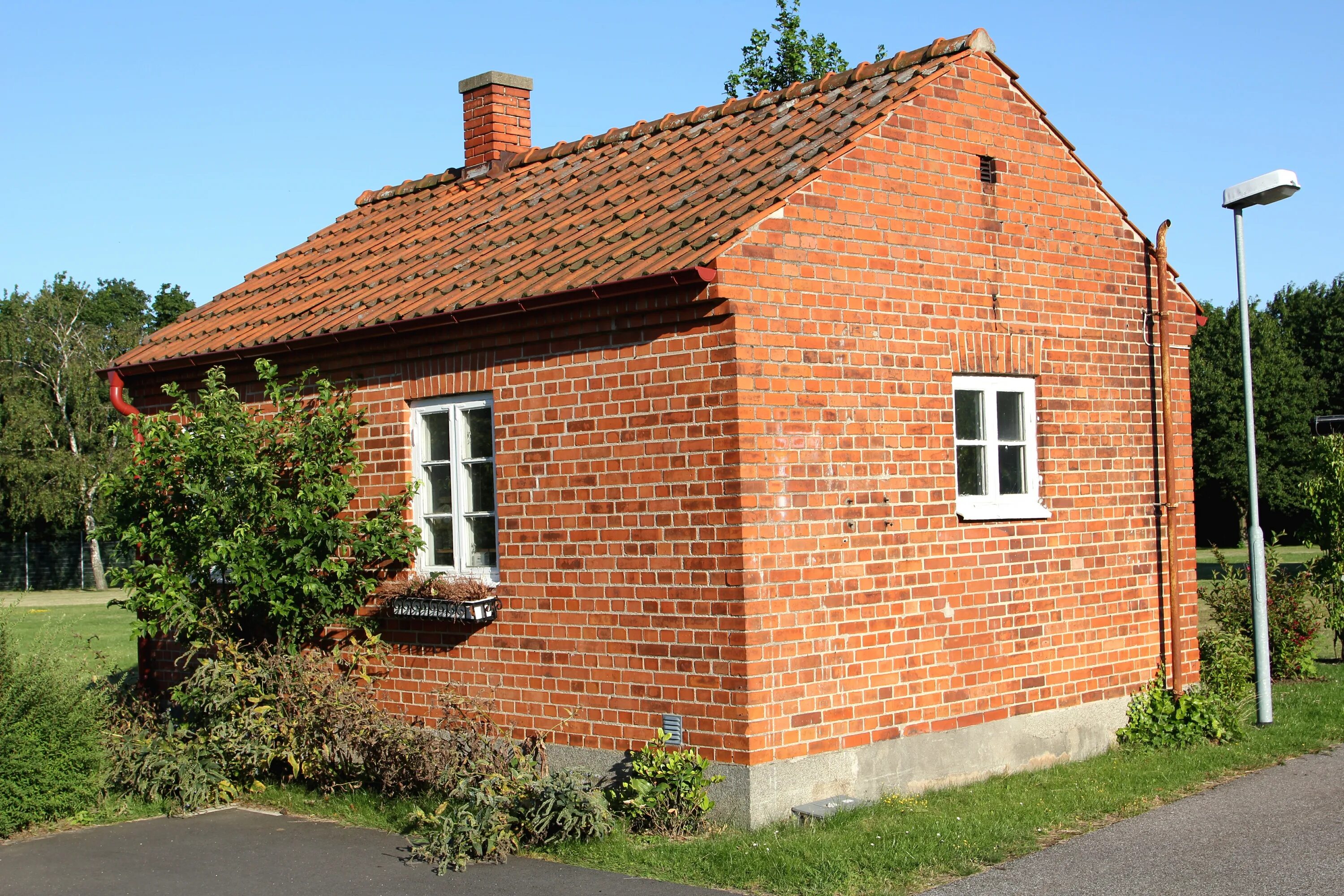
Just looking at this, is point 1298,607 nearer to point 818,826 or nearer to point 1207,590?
point 1207,590

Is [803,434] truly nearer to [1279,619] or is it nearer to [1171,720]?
[1171,720]

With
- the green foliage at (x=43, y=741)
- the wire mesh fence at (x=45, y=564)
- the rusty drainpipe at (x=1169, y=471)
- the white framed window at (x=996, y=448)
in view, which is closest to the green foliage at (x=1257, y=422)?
the rusty drainpipe at (x=1169, y=471)

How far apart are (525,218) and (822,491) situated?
13.7 ft

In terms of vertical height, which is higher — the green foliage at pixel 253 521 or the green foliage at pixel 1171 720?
the green foliage at pixel 253 521

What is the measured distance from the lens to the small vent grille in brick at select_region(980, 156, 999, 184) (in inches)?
391

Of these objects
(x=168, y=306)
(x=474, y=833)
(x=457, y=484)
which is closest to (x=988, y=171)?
(x=457, y=484)

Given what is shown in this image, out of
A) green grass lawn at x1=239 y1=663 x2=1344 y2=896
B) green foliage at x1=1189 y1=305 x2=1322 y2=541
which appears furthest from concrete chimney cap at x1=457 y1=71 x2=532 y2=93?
green foliage at x1=1189 y1=305 x2=1322 y2=541

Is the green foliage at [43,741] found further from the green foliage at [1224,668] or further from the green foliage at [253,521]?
the green foliage at [1224,668]

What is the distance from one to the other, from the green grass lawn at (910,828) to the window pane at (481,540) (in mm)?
1842

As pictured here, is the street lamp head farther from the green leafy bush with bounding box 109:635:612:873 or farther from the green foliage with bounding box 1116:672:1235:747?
the green leafy bush with bounding box 109:635:612:873

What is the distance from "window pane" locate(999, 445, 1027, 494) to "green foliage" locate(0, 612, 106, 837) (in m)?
7.04

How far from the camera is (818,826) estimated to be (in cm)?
782

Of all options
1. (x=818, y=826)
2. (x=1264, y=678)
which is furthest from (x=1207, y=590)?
(x=818, y=826)

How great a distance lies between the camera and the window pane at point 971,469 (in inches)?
379
